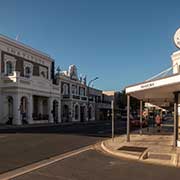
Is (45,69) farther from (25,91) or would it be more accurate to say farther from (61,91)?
→ (25,91)

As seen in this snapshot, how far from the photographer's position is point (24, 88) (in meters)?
50.9

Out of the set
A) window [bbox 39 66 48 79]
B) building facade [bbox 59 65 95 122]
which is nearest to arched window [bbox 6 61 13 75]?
window [bbox 39 66 48 79]

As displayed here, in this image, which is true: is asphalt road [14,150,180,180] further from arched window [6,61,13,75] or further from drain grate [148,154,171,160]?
arched window [6,61,13,75]

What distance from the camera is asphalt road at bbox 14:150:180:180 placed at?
33.3 ft

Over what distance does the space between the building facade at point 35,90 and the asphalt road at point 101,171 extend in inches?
1473

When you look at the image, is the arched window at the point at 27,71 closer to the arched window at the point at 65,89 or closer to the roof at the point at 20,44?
the roof at the point at 20,44

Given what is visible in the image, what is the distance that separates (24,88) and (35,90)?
12.7ft

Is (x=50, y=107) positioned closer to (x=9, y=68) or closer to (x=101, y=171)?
(x=9, y=68)

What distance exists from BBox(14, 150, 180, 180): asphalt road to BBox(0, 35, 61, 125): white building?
3716cm

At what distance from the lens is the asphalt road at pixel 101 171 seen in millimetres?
10148

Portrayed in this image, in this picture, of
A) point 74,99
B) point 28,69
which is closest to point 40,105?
point 28,69

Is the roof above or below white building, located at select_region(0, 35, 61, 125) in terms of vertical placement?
above

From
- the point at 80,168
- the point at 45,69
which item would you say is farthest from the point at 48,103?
the point at 80,168

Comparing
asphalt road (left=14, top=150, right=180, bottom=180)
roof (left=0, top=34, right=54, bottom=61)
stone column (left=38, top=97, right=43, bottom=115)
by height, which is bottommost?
asphalt road (left=14, top=150, right=180, bottom=180)
